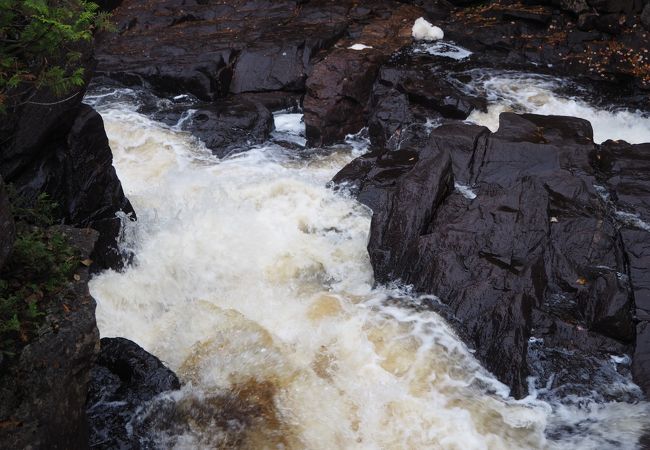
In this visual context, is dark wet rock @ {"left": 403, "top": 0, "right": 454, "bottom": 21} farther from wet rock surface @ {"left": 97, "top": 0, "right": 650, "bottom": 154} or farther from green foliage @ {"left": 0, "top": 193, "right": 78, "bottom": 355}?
green foliage @ {"left": 0, "top": 193, "right": 78, "bottom": 355}

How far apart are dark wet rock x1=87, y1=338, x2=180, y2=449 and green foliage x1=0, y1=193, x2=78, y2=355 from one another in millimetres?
1753

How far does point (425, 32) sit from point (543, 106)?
15.5ft

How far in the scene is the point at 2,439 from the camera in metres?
4.31

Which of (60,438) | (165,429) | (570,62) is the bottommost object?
(165,429)

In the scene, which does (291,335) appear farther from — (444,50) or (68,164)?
(444,50)

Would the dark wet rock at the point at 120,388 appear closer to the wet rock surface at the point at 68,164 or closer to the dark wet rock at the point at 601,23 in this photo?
the wet rock surface at the point at 68,164

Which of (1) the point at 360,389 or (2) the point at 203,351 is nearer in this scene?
(1) the point at 360,389

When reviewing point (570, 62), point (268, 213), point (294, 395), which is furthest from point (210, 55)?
point (294, 395)

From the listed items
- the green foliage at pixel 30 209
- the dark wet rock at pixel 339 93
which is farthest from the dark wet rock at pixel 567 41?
the green foliage at pixel 30 209

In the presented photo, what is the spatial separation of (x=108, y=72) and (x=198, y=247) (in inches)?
327

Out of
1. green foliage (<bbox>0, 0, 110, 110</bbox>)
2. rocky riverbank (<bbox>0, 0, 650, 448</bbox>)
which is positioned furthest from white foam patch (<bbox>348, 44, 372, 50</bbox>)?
green foliage (<bbox>0, 0, 110, 110</bbox>)

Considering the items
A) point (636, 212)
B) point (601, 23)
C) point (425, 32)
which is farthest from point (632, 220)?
point (425, 32)

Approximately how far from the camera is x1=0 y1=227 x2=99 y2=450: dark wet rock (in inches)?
175

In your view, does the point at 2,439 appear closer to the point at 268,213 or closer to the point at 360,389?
the point at 360,389
